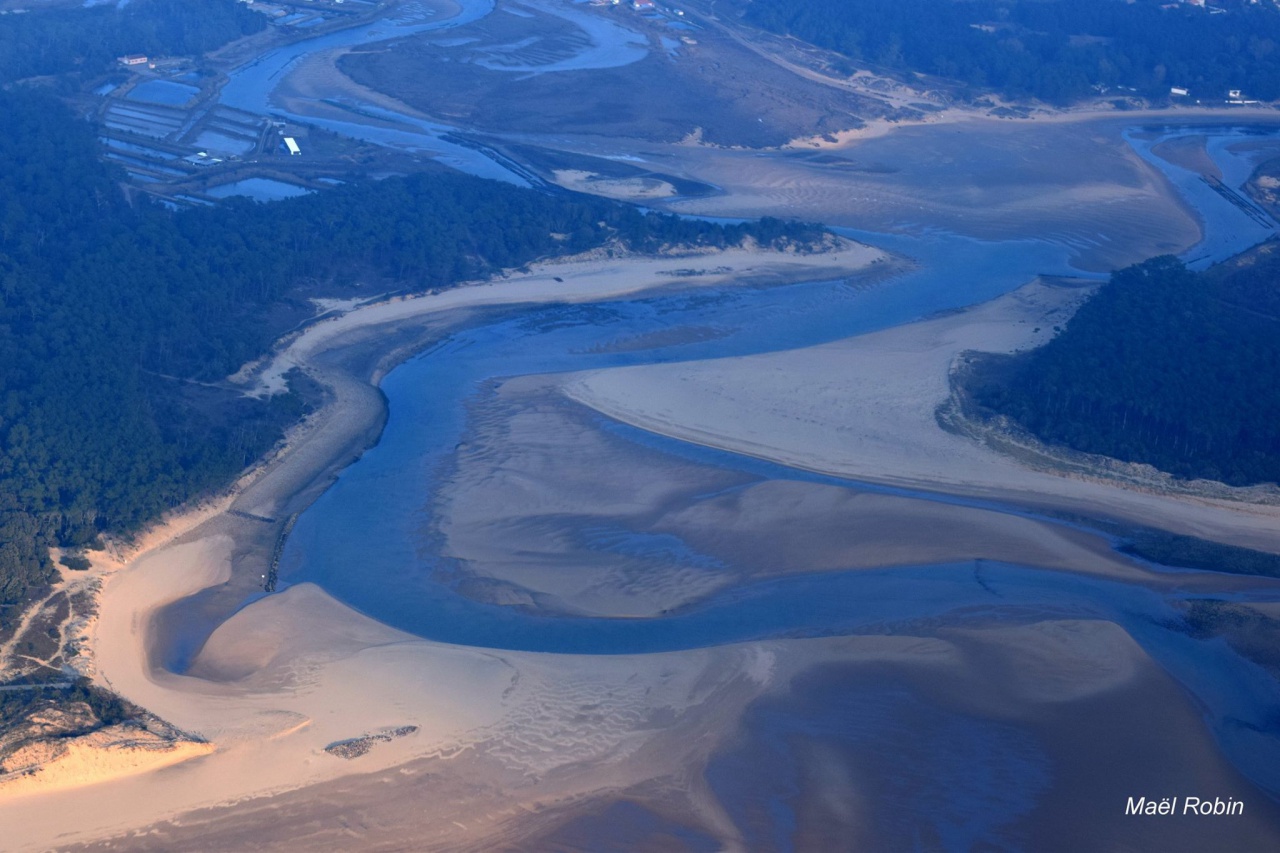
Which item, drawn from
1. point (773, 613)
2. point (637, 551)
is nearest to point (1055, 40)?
point (637, 551)

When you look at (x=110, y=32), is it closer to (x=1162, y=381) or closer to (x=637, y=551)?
(x=637, y=551)

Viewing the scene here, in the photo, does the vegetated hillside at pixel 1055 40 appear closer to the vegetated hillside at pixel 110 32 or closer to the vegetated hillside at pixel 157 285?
the vegetated hillside at pixel 157 285

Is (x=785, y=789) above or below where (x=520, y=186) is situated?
below

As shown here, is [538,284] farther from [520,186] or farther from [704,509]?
[704,509]

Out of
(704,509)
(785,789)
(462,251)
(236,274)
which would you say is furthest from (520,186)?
(785,789)

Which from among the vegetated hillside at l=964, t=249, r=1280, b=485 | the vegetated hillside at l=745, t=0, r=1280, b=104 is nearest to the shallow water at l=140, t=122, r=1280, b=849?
the vegetated hillside at l=964, t=249, r=1280, b=485

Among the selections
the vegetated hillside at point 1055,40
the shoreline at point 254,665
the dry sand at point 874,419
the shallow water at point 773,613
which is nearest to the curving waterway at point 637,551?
the shallow water at point 773,613
